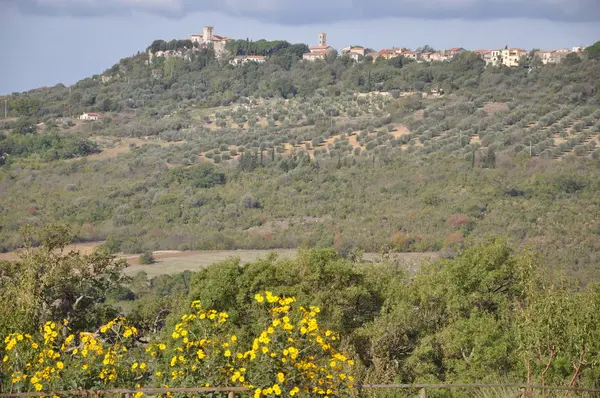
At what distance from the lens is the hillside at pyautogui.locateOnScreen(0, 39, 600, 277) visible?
1508 inches

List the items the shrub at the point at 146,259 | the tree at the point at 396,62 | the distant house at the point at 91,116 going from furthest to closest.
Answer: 1. the tree at the point at 396,62
2. the distant house at the point at 91,116
3. the shrub at the point at 146,259

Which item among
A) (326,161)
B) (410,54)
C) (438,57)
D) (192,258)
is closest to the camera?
(192,258)

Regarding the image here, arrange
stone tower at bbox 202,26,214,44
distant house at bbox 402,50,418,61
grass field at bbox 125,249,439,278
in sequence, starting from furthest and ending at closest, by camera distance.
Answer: stone tower at bbox 202,26,214,44 < distant house at bbox 402,50,418,61 < grass field at bbox 125,249,439,278

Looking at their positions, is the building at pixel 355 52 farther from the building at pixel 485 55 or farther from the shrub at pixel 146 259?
the shrub at pixel 146 259

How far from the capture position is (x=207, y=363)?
5734 mm

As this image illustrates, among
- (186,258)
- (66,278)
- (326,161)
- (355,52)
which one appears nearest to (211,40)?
(355,52)

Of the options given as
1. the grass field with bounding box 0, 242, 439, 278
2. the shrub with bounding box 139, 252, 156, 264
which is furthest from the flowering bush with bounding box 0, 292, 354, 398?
the shrub with bounding box 139, 252, 156, 264

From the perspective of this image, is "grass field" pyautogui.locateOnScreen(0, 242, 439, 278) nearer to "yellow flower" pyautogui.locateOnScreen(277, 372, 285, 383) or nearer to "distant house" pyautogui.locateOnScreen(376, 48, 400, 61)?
"yellow flower" pyautogui.locateOnScreen(277, 372, 285, 383)

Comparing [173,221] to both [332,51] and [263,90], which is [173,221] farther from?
[332,51]

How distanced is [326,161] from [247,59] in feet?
128

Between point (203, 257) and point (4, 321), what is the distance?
97.0 ft

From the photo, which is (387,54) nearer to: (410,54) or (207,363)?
(410,54)

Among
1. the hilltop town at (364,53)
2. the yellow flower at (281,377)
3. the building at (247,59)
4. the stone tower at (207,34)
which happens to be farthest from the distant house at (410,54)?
the yellow flower at (281,377)

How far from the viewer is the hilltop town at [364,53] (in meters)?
74.9
